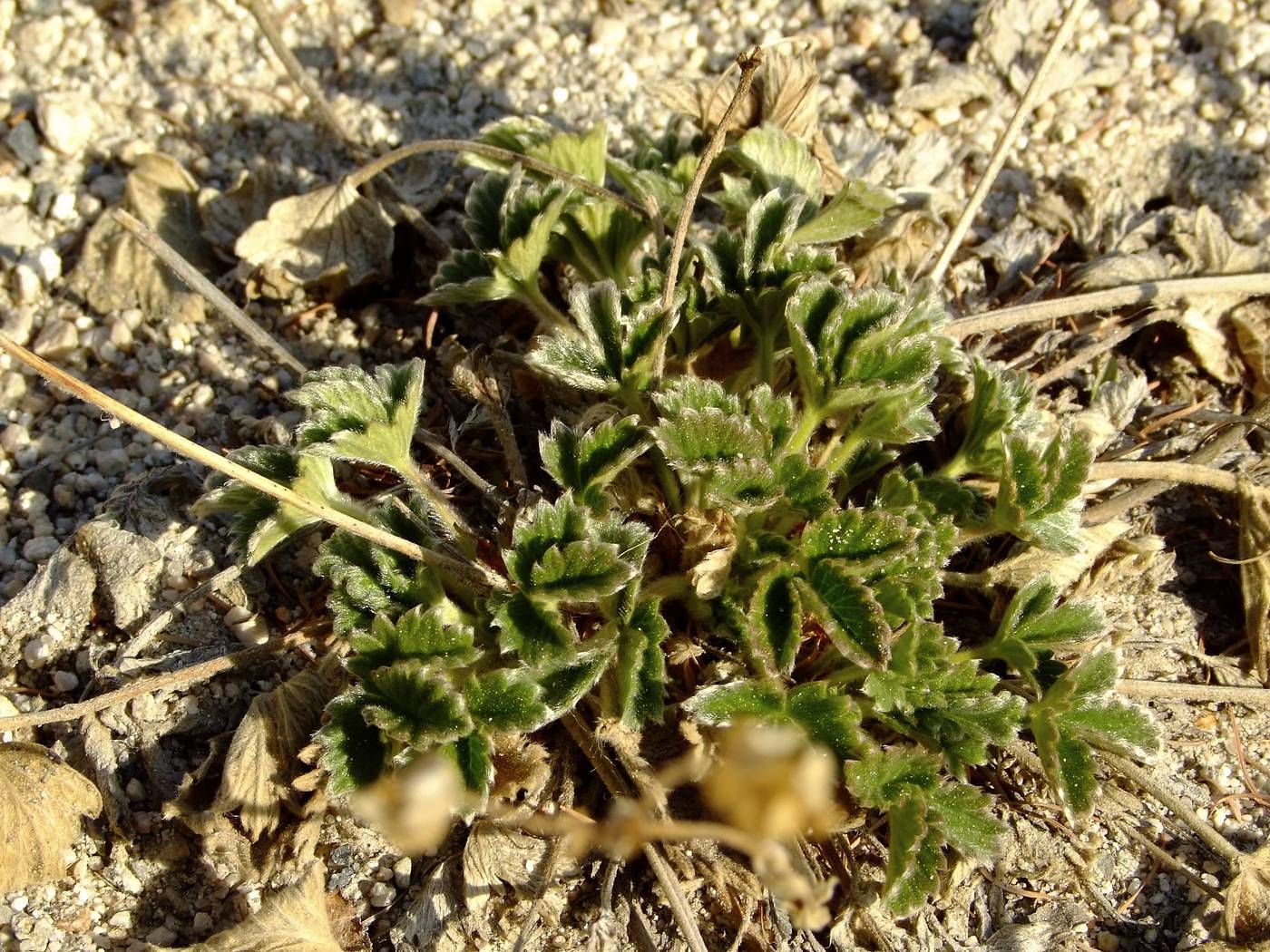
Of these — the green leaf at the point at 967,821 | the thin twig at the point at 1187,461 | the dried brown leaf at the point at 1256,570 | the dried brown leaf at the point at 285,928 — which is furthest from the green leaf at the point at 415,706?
the dried brown leaf at the point at 1256,570

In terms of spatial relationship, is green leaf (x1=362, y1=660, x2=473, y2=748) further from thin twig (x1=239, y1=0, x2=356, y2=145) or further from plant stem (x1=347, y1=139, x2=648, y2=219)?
thin twig (x1=239, y1=0, x2=356, y2=145)

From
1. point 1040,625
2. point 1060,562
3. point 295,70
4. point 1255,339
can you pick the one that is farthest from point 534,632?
point 1255,339

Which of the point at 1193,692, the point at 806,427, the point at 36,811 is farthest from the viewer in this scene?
the point at 1193,692

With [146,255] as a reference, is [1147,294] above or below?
above

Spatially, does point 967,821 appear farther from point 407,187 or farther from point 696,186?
point 407,187

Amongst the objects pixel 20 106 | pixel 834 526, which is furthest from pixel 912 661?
pixel 20 106
